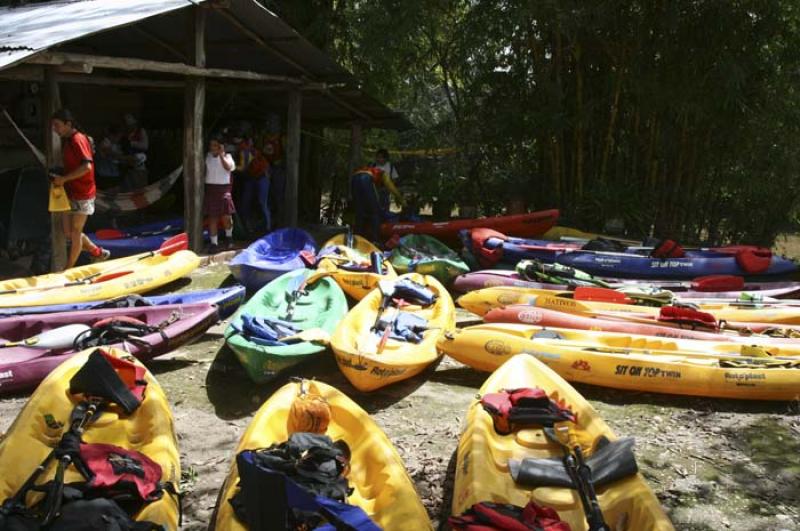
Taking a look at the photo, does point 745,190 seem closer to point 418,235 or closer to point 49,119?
point 418,235

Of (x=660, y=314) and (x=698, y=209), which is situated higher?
(x=698, y=209)

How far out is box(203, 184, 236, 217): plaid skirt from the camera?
30.9ft

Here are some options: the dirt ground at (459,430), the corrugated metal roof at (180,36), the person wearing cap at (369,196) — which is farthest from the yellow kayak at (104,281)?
the person wearing cap at (369,196)

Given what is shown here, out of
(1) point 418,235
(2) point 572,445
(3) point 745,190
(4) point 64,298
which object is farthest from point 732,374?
(3) point 745,190

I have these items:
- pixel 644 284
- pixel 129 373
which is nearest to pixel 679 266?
pixel 644 284

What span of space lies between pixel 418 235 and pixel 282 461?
652 cm

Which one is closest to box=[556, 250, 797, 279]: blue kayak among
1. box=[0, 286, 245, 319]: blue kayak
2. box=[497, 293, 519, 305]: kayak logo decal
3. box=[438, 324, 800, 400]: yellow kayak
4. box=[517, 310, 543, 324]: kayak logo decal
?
box=[497, 293, 519, 305]: kayak logo decal

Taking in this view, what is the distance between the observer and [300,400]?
407 cm

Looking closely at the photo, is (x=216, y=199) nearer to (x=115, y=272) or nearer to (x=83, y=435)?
(x=115, y=272)

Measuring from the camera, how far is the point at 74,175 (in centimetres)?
718

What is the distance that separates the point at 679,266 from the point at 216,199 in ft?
18.8

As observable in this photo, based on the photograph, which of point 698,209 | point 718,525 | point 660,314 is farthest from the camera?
point 698,209

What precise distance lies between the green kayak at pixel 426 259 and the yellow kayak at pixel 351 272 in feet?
0.76

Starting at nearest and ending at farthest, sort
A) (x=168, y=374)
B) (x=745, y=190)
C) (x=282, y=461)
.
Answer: (x=282, y=461), (x=168, y=374), (x=745, y=190)
